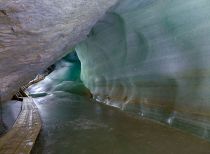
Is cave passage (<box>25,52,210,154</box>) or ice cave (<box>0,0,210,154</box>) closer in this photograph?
ice cave (<box>0,0,210,154</box>)

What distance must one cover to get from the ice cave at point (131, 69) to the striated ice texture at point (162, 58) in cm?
2

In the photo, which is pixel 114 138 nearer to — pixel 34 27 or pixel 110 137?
pixel 110 137

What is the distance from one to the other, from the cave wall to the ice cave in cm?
2

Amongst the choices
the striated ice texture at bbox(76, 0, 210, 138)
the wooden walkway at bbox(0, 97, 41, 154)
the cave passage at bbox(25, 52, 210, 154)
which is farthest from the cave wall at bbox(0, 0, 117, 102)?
the cave passage at bbox(25, 52, 210, 154)

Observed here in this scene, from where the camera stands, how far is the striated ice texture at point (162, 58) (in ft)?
16.4

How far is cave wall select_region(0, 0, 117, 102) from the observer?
11.8ft

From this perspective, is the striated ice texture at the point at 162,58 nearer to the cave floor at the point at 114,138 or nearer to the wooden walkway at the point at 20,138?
the cave floor at the point at 114,138

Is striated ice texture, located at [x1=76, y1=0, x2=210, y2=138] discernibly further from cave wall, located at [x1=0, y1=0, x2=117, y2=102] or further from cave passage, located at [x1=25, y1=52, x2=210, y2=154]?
cave wall, located at [x1=0, y1=0, x2=117, y2=102]

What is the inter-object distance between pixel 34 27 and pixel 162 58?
3.18 meters

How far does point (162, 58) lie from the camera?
616 centimetres

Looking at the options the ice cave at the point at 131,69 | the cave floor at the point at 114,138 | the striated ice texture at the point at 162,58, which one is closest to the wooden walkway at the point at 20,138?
the ice cave at the point at 131,69

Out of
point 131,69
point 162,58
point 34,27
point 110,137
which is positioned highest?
point 34,27

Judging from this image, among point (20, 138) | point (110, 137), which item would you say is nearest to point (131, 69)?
point (110, 137)

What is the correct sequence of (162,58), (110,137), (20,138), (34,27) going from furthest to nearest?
(162,58), (110,137), (20,138), (34,27)
